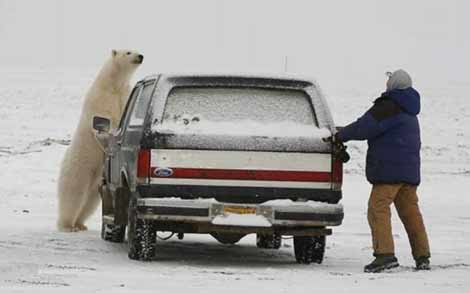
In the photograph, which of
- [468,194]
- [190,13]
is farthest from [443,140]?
[190,13]

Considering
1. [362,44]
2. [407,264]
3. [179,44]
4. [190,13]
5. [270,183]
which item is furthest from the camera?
[190,13]

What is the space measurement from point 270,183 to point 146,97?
5.76ft

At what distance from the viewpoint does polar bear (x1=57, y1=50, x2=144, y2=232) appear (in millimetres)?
13555

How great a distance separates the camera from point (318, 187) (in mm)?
9695

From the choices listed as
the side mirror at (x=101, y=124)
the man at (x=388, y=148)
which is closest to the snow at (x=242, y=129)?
the man at (x=388, y=148)

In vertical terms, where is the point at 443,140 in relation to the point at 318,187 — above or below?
below

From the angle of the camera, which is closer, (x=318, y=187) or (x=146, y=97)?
(x=318, y=187)

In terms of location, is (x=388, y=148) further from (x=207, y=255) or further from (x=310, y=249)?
(x=207, y=255)

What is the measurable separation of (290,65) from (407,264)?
64966mm

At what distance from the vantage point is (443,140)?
3862cm

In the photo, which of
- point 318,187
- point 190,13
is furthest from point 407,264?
point 190,13

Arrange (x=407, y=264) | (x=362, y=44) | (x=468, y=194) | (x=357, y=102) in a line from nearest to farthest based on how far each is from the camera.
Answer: (x=407, y=264) < (x=468, y=194) < (x=357, y=102) < (x=362, y=44)

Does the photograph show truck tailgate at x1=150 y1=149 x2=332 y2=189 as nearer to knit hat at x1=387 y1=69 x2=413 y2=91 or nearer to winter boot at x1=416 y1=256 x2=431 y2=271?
knit hat at x1=387 y1=69 x2=413 y2=91

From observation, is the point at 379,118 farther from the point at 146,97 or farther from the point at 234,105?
the point at 146,97
